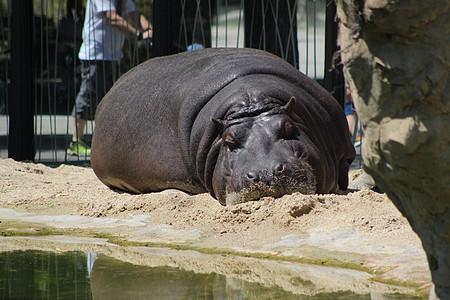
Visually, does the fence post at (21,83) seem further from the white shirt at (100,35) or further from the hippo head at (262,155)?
the hippo head at (262,155)

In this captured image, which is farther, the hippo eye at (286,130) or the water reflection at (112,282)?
the hippo eye at (286,130)

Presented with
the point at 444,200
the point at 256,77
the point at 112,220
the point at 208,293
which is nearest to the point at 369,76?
the point at 444,200

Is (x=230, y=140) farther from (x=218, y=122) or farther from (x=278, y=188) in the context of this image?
(x=278, y=188)

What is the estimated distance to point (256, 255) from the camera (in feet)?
12.2

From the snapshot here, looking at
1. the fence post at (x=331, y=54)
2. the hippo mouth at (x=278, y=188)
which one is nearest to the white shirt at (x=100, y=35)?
the fence post at (x=331, y=54)

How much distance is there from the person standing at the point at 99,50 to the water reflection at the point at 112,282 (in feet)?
15.1

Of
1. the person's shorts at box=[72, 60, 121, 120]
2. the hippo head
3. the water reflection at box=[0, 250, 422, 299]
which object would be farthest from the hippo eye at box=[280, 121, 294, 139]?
the person's shorts at box=[72, 60, 121, 120]

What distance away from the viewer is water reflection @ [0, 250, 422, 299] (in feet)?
9.72

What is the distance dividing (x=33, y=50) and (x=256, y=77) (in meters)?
3.42

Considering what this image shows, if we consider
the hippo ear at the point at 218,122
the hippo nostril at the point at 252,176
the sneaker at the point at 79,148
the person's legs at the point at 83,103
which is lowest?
the sneaker at the point at 79,148

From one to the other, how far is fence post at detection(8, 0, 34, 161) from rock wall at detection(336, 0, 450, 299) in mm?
6280

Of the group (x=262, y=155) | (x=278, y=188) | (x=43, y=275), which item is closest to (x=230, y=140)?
(x=262, y=155)

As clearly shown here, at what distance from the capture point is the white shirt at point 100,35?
26.9 feet

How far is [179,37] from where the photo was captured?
827cm
